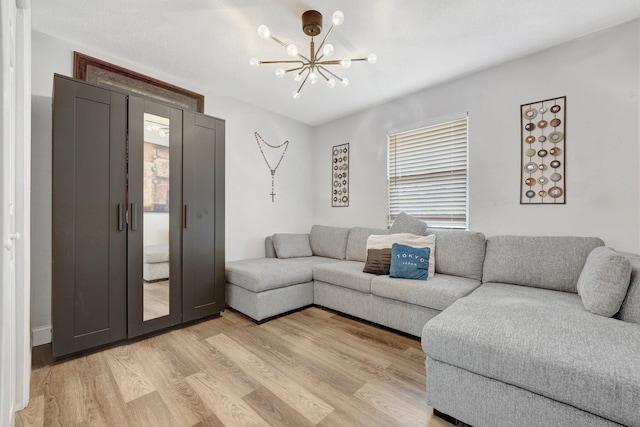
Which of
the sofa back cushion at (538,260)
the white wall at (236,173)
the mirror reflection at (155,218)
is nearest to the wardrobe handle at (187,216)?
the mirror reflection at (155,218)

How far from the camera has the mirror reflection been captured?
7.66 ft

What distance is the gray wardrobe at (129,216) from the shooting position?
1.96 m

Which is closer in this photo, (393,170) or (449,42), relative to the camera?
(449,42)

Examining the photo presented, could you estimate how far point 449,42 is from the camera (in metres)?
2.34

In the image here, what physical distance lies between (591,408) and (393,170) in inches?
113

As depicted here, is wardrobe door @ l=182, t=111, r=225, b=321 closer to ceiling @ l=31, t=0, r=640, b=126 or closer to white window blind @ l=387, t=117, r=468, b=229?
ceiling @ l=31, t=0, r=640, b=126

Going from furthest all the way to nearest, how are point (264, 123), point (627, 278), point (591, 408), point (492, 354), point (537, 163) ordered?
point (264, 123)
point (537, 163)
point (627, 278)
point (492, 354)
point (591, 408)

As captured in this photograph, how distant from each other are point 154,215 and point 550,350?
9.06 feet

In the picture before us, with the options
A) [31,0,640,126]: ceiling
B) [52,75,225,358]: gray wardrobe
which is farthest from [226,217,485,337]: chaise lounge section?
[31,0,640,126]: ceiling

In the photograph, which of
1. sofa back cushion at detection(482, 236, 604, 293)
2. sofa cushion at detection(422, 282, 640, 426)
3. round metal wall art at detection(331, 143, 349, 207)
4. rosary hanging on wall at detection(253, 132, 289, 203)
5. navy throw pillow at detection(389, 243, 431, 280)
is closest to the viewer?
sofa cushion at detection(422, 282, 640, 426)

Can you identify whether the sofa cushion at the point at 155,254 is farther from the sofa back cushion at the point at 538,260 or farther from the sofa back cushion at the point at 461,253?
the sofa back cushion at the point at 538,260

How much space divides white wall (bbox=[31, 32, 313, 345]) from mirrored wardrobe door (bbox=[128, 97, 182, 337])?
0.72 m

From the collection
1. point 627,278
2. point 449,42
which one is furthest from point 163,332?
point 449,42

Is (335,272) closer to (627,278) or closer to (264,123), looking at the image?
(627,278)
